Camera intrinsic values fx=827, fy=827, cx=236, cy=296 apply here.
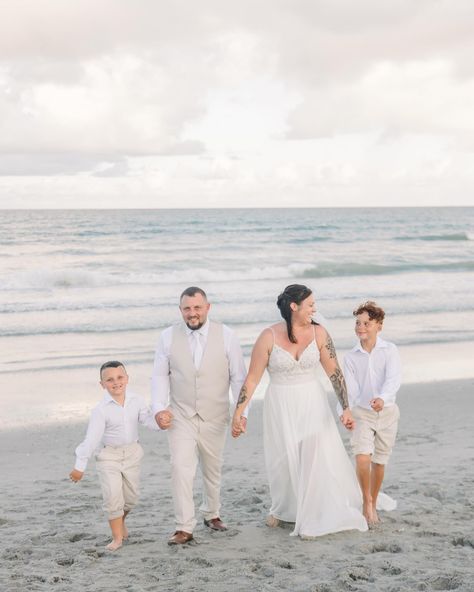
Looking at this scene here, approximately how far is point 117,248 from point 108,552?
122ft

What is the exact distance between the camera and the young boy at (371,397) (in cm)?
595

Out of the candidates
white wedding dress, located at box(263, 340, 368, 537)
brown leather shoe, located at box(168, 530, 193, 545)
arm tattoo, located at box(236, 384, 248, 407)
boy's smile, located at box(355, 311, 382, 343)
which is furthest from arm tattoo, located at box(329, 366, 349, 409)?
brown leather shoe, located at box(168, 530, 193, 545)

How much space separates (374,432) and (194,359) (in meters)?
1.44

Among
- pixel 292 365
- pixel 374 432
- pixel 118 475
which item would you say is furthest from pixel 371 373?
pixel 118 475

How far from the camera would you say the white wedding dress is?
19.1 ft

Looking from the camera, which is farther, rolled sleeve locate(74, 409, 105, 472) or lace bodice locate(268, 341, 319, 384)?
lace bodice locate(268, 341, 319, 384)

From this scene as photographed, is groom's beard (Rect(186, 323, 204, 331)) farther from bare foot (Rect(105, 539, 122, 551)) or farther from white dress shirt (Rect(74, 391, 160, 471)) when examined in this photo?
bare foot (Rect(105, 539, 122, 551))

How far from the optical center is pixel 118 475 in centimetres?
560

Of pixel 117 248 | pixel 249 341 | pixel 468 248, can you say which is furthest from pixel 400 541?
pixel 468 248

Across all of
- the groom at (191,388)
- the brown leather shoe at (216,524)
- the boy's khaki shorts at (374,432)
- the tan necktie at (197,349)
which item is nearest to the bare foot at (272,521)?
the brown leather shoe at (216,524)

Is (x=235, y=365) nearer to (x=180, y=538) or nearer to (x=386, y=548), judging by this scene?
(x=180, y=538)

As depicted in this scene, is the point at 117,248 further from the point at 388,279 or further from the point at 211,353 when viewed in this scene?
the point at 211,353

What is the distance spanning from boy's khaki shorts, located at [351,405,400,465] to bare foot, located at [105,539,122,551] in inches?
69.8

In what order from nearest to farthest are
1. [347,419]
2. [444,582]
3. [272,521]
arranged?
[444,582] < [347,419] < [272,521]
